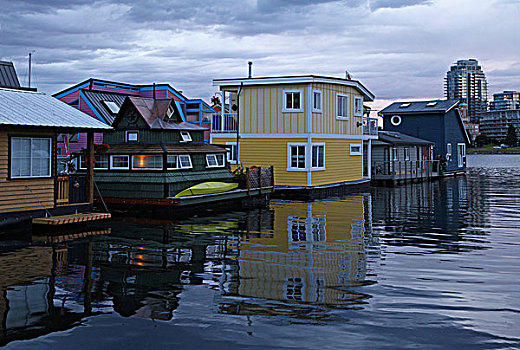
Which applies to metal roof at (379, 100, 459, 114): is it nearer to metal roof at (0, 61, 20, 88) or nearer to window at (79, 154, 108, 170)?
window at (79, 154, 108, 170)

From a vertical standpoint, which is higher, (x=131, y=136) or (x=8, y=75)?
(x=8, y=75)

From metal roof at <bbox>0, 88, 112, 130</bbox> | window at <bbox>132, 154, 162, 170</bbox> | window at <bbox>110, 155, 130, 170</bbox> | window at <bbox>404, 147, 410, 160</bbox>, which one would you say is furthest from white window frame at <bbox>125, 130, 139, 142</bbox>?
window at <bbox>404, 147, 410, 160</bbox>

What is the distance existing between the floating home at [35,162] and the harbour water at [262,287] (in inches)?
53.3

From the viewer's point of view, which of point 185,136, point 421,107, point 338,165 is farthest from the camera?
point 421,107

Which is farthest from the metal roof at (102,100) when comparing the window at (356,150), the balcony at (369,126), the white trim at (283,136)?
the balcony at (369,126)

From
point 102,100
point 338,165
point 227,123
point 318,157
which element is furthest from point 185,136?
point 102,100

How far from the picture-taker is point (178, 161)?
24.9 m

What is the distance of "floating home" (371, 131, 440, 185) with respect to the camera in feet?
150

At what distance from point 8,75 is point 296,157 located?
52.5 ft

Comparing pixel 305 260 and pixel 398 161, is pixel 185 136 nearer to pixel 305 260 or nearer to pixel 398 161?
pixel 305 260

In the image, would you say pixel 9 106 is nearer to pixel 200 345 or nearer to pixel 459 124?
pixel 200 345

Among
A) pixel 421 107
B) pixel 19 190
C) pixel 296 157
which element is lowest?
pixel 19 190

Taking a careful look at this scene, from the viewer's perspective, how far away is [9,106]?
61.4ft

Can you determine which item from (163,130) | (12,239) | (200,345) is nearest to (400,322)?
(200,345)
